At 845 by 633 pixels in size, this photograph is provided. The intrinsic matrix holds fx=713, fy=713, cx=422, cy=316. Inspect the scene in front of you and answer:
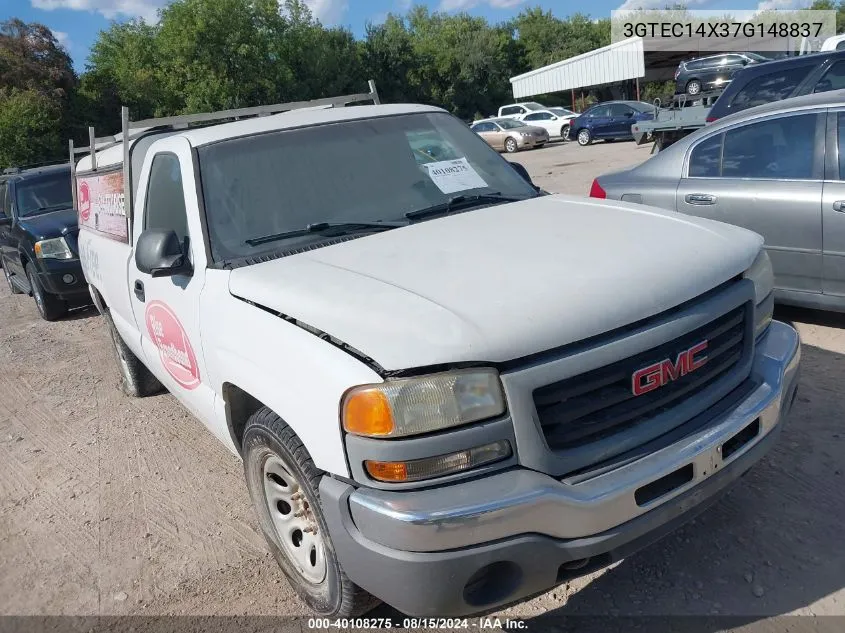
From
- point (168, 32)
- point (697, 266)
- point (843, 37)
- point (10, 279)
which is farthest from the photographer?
point (168, 32)

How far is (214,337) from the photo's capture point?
2904mm

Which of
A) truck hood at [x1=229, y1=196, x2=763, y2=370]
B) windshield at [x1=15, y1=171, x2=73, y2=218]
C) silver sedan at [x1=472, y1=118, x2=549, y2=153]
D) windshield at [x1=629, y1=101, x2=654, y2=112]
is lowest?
truck hood at [x1=229, y1=196, x2=763, y2=370]

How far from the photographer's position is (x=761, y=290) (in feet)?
9.25

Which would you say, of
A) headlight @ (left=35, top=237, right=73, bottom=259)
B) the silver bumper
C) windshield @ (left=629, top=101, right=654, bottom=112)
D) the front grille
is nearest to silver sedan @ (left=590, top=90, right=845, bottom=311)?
the front grille

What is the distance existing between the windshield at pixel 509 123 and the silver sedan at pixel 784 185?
22.5 m

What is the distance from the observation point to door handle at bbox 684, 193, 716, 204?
5.19 m

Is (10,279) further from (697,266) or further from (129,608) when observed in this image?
(697,266)

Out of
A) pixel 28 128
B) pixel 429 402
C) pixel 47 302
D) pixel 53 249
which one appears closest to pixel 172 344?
pixel 429 402

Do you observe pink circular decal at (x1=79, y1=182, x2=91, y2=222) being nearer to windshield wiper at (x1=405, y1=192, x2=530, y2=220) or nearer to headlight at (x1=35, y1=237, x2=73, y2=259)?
headlight at (x1=35, y1=237, x2=73, y2=259)

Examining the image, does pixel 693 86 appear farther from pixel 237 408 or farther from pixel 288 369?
pixel 288 369

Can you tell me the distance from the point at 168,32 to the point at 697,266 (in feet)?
Result: 156

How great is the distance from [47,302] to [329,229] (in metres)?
6.84

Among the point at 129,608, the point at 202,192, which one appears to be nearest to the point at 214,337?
the point at 202,192

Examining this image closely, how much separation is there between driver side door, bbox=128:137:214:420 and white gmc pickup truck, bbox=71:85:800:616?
2 centimetres
